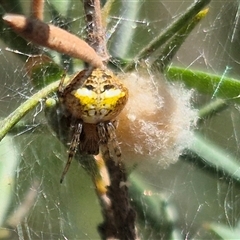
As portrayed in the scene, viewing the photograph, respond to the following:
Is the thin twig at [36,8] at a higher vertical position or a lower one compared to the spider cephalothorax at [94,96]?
higher

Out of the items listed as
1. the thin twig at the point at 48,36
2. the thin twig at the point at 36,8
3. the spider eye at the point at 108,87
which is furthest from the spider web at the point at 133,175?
the thin twig at the point at 48,36

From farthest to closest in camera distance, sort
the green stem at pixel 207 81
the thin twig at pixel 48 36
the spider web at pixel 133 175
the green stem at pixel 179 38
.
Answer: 1. the spider web at pixel 133 175
2. the green stem at pixel 207 81
3. the green stem at pixel 179 38
4. the thin twig at pixel 48 36

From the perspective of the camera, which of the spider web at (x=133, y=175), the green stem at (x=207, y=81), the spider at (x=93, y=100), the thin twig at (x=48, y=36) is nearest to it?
the thin twig at (x=48, y=36)

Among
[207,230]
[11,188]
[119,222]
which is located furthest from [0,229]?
[207,230]

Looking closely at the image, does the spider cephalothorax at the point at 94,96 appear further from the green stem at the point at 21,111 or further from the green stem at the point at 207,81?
the green stem at the point at 207,81

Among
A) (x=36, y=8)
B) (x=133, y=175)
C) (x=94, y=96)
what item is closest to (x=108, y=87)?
(x=94, y=96)

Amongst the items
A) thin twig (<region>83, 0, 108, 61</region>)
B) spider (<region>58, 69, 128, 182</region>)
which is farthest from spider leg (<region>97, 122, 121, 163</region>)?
thin twig (<region>83, 0, 108, 61</region>)

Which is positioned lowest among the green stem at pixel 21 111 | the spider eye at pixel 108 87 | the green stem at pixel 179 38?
the green stem at pixel 21 111

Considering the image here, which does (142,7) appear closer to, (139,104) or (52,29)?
(139,104)
